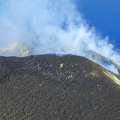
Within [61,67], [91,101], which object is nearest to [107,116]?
[91,101]

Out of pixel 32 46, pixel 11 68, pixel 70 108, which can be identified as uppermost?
pixel 32 46

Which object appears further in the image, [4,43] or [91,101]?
[4,43]

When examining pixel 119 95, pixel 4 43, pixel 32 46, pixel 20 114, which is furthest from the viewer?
pixel 4 43

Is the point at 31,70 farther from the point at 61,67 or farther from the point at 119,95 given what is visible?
the point at 119,95

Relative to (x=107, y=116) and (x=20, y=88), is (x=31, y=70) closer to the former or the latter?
(x=20, y=88)

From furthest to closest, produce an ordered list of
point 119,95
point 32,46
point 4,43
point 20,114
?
point 4,43
point 32,46
point 119,95
point 20,114

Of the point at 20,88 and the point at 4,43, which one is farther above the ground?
the point at 4,43

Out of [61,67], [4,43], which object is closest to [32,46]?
[4,43]
